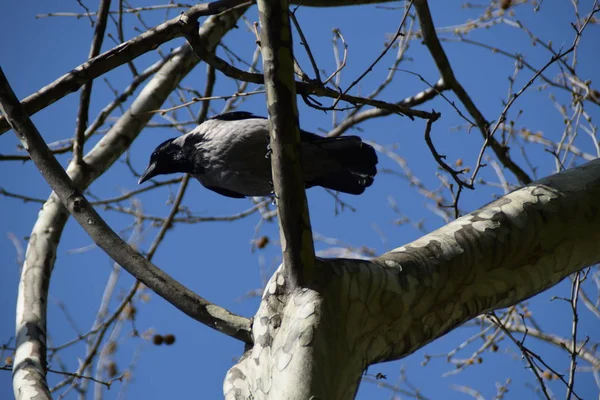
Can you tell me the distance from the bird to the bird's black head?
0.03 feet

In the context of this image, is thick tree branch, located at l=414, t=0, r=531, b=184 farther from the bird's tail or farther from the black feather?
the black feather

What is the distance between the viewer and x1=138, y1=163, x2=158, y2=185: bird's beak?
440cm

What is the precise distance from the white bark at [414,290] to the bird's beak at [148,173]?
2527mm

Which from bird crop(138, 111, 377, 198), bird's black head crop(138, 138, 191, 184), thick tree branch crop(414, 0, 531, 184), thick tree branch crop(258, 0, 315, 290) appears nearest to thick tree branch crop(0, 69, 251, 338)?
thick tree branch crop(258, 0, 315, 290)

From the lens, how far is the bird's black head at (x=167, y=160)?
4137 mm

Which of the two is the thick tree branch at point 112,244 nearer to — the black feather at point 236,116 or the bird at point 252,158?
the bird at point 252,158

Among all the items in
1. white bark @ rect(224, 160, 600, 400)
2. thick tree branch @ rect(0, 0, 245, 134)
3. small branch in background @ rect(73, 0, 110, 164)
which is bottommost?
white bark @ rect(224, 160, 600, 400)

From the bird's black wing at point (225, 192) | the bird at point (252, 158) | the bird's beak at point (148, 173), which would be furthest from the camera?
the bird's beak at point (148, 173)

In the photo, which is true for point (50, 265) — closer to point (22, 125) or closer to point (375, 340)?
point (22, 125)

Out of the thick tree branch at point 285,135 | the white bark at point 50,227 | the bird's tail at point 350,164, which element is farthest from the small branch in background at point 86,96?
the thick tree branch at point 285,135

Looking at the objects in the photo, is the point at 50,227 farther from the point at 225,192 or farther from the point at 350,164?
the point at 350,164

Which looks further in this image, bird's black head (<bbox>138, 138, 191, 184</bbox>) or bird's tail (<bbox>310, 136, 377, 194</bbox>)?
bird's black head (<bbox>138, 138, 191, 184</bbox>)

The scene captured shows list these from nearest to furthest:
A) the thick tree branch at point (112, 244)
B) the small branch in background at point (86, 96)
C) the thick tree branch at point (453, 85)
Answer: the thick tree branch at point (112, 244) < the small branch in background at point (86, 96) < the thick tree branch at point (453, 85)

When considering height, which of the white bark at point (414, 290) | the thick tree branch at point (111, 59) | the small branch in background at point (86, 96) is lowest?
the white bark at point (414, 290)
